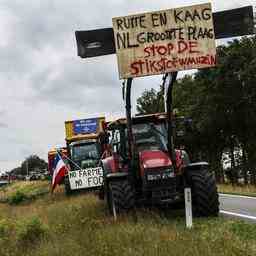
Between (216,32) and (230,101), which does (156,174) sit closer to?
(216,32)

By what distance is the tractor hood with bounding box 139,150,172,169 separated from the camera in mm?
13281

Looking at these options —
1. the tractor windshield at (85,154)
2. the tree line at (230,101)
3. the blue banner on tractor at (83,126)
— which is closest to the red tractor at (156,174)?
the tractor windshield at (85,154)

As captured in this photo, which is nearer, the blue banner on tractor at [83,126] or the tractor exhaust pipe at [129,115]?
the tractor exhaust pipe at [129,115]

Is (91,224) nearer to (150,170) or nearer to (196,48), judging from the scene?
(150,170)

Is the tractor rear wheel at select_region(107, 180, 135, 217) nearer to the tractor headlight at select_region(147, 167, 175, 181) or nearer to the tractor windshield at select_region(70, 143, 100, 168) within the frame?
the tractor headlight at select_region(147, 167, 175, 181)

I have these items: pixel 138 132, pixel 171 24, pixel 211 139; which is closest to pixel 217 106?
pixel 211 139

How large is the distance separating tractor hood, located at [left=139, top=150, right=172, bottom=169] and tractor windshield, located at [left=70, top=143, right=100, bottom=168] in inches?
664

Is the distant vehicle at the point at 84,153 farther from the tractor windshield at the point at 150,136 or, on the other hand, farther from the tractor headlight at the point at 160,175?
the tractor headlight at the point at 160,175

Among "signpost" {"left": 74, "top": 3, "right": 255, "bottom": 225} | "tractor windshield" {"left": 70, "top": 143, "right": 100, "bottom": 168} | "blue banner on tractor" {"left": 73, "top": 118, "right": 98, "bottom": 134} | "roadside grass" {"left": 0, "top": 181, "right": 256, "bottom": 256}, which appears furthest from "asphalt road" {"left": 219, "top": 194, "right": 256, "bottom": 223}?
→ "blue banner on tractor" {"left": 73, "top": 118, "right": 98, "bottom": 134}

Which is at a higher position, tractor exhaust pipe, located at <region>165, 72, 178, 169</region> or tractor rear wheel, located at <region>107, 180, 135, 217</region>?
tractor exhaust pipe, located at <region>165, 72, 178, 169</region>

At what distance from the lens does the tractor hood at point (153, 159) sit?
43.6 feet

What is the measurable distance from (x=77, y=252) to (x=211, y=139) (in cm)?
4563

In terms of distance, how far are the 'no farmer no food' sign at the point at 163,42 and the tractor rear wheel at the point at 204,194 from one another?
2918 millimetres

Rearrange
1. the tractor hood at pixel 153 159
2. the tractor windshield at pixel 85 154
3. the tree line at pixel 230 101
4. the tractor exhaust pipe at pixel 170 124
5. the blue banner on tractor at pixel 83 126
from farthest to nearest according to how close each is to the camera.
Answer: the tree line at pixel 230 101
the blue banner on tractor at pixel 83 126
the tractor windshield at pixel 85 154
the tractor hood at pixel 153 159
the tractor exhaust pipe at pixel 170 124
